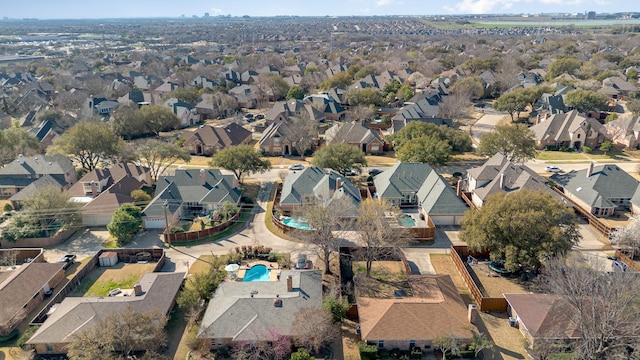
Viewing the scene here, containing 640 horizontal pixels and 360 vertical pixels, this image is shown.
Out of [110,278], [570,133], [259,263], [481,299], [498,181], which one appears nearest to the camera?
[481,299]

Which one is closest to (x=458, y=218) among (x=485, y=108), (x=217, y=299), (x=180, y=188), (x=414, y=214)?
(x=414, y=214)

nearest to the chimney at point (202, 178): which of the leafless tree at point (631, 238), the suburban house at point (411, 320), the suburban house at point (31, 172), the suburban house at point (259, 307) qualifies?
the suburban house at point (31, 172)

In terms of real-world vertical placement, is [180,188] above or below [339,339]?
above

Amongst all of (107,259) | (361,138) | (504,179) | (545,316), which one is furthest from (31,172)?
(545,316)

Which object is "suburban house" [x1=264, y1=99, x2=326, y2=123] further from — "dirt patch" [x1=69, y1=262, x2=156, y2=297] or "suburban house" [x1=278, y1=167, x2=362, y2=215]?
"dirt patch" [x1=69, y1=262, x2=156, y2=297]

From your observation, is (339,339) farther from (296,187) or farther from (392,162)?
(392,162)

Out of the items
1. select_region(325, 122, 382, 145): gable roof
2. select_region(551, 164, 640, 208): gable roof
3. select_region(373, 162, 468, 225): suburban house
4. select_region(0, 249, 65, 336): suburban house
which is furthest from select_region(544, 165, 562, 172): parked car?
select_region(0, 249, 65, 336): suburban house

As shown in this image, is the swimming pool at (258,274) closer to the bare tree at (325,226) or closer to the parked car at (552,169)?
the bare tree at (325,226)

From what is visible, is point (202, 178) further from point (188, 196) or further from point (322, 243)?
point (322, 243)
